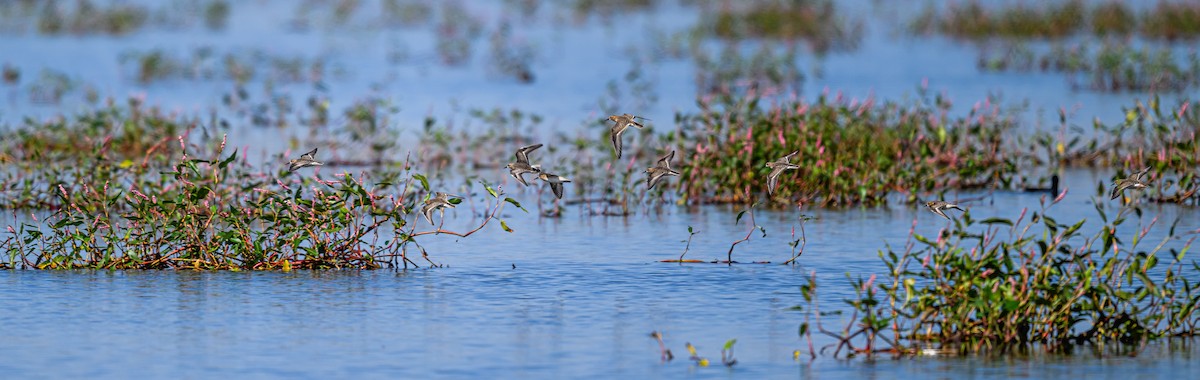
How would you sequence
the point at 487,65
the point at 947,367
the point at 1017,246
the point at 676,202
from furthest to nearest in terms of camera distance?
1. the point at 487,65
2. the point at 676,202
3. the point at 1017,246
4. the point at 947,367

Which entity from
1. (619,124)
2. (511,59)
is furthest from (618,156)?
(511,59)

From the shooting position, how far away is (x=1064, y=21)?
3969 cm

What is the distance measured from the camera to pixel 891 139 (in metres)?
17.3

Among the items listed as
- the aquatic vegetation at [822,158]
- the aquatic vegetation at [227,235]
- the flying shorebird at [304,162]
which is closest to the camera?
the flying shorebird at [304,162]

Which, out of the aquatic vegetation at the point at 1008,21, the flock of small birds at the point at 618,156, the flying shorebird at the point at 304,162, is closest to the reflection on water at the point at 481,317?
the flock of small birds at the point at 618,156

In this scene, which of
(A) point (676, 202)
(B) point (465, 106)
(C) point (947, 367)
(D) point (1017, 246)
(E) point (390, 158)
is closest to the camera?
(C) point (947, 367)

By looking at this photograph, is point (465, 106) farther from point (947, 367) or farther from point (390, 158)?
point (947, 367)

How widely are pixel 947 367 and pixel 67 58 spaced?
91.6 feet

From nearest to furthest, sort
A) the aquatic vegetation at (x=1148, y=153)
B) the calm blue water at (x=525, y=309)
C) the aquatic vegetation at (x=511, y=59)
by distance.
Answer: the calm blue water at (x=525, y=309) → the aquatic vegetation at (x=1148, y=153) → the aquatic vegetation at (x=511, y=59)

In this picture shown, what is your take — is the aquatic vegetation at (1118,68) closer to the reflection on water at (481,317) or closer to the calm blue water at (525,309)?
the calm blue water at (525,309)

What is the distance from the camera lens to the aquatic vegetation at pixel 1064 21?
1529 inches

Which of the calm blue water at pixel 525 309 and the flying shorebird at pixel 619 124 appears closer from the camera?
the calm blue water at pixel 525 309

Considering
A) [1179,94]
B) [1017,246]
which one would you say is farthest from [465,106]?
[1017,246]

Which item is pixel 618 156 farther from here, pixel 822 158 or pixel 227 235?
pixel 822 158
